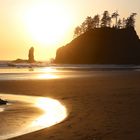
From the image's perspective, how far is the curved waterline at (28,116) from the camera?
1353cm

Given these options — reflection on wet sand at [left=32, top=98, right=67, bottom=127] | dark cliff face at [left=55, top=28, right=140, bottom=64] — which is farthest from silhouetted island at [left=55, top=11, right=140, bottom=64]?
reflection on wet sand at [left=32, top=98, right=67, bottom=127]

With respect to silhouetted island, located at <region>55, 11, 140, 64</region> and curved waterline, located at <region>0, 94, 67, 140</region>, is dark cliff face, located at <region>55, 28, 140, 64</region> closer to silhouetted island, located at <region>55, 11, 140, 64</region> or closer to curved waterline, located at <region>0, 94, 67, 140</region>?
silhouetted island, located at <region>55, 11, 140, 64</region>

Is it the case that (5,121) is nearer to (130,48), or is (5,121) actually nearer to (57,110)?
(57,110)

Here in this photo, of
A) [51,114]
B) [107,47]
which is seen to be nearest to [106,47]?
[107,47]

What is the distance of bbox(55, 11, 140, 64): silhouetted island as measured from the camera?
174 metres

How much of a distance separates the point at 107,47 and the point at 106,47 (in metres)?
0.48

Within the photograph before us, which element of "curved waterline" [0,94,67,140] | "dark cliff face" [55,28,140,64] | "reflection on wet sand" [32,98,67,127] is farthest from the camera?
"dark cliff face" [55,28,140,64]

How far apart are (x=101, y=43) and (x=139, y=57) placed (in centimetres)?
1945

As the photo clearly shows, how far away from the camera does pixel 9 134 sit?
12742 millimetres

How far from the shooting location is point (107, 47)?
7032 inches

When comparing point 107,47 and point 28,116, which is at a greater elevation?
point 107,47

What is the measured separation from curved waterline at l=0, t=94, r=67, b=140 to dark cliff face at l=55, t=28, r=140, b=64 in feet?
503

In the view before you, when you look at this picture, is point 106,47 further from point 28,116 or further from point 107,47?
point 28,116

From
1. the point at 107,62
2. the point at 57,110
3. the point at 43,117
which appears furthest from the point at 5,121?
the point at 107,62
